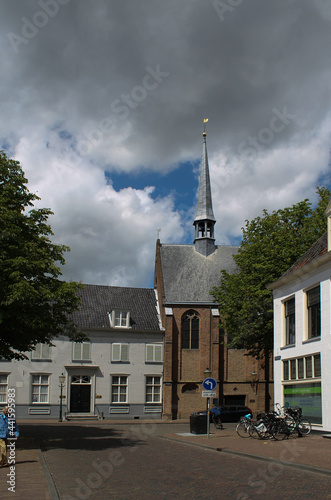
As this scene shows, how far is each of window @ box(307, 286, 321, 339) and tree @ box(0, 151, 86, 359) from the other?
33.4 ft

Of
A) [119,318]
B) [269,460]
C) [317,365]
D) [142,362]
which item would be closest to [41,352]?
[119,318]

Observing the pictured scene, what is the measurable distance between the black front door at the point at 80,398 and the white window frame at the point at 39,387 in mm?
2031

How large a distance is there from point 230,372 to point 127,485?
3548 cm

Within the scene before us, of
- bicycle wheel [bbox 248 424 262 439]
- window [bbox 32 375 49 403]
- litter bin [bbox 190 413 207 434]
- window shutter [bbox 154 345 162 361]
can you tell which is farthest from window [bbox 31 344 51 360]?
bicycle wheel [bbox 248 424 262 439]

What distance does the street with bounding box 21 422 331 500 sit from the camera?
9352mm

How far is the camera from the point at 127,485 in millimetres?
10258

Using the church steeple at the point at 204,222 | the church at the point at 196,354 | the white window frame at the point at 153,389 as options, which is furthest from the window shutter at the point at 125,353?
the church steeple at the point at 204,222

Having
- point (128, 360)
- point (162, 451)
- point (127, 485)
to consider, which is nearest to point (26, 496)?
point (127, 485)

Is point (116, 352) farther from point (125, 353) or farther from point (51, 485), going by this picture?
point (51, 485)

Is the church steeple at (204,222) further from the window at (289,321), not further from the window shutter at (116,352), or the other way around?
the window at (289,321)

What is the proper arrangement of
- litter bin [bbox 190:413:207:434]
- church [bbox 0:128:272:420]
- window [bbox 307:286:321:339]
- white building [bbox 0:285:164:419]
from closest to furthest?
1. window [bbox 307:286:321:339]
2. litter bin [bbox 190:413:207:434]
3. white building [bbox 0:285:164:419]
4. church [bbox 0:128:272:420]

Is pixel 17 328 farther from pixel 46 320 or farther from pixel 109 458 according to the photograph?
pixel 109 458

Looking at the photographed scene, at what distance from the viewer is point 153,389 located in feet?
142

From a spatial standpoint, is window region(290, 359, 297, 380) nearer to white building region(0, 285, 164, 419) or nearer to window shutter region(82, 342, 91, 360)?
white building region(0, 285, 164, 419)
